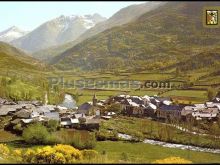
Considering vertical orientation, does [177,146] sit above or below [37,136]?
below

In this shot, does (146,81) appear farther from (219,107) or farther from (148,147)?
(148,147)

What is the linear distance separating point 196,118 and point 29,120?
83.5 ft

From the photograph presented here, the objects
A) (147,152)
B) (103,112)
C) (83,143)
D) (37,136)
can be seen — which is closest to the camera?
(83,143)

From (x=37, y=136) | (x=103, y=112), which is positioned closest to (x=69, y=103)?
(x=103, y=112)

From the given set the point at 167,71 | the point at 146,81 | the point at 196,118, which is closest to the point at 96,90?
the point at 146,81

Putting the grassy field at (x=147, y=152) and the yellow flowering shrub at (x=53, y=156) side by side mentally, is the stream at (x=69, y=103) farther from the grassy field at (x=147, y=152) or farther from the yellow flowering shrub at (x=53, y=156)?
the yellow flowering shrub at (x=53, y=156)

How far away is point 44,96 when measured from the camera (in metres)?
102

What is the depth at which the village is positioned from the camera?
6066 cm

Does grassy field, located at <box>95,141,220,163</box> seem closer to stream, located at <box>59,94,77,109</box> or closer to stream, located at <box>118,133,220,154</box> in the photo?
stream, located at <box>118,133,220,154</box>

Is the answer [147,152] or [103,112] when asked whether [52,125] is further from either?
[103,112]

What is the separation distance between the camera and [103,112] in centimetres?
7825

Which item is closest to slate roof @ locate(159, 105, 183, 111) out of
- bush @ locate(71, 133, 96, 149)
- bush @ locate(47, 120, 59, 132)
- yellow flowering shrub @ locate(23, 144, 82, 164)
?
bush @ locate(47, 120, 59, 132)

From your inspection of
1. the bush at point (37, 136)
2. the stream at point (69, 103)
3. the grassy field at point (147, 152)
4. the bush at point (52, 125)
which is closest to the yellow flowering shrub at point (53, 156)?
the grassy field at point (147, 152)

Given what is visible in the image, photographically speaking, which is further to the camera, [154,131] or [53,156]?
[154,131]
